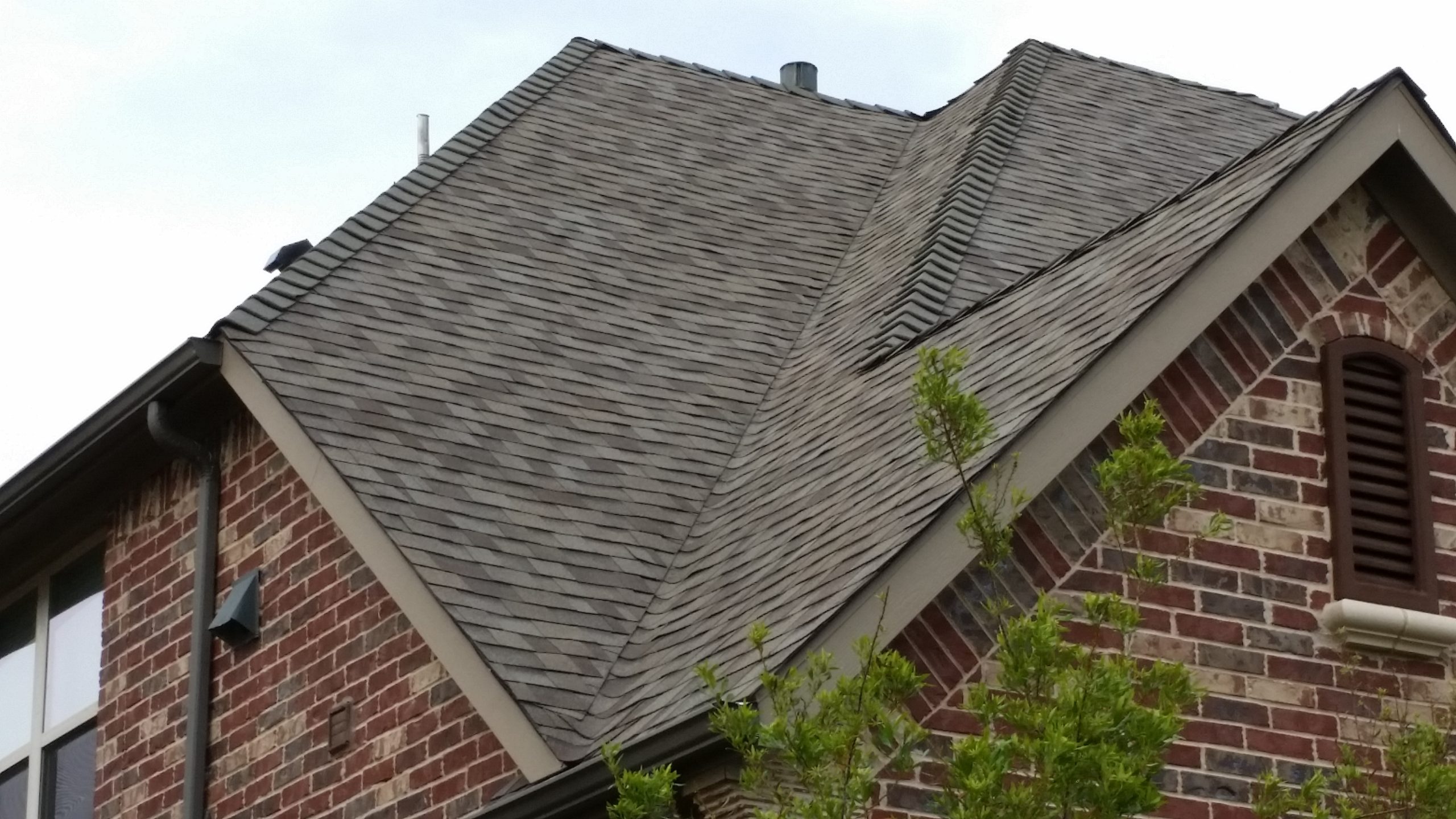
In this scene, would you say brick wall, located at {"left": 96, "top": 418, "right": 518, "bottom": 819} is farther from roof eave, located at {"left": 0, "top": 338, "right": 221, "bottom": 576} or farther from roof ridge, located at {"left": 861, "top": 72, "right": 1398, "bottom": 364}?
roof ridge, located at {"left": 861, "top": 72, "right": 1398, "bottom": 364}

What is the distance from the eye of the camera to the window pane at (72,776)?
42.7ft

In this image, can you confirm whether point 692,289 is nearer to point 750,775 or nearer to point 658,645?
point 658,645

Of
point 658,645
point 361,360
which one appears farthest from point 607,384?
point 658,645

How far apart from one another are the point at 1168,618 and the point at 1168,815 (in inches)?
29.1

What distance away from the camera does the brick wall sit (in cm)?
1015

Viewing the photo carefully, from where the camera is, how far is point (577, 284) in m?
13.6

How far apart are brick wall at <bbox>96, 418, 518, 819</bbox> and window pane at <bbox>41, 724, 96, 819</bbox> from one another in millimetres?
254

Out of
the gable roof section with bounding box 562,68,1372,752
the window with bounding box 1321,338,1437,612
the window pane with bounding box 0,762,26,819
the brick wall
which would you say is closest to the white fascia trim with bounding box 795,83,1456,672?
the gable roof section with bounding box 562,68,1372,752

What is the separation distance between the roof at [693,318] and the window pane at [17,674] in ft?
10.0

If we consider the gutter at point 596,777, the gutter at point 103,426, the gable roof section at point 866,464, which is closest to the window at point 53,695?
the gutter at point 103,426

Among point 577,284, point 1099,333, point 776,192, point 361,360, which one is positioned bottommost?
point 1099,333

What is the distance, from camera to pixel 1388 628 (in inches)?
371

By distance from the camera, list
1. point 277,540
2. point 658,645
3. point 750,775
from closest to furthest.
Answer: point 750,775 < point 658,645 < point 277,540

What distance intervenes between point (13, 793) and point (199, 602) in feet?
8.69
